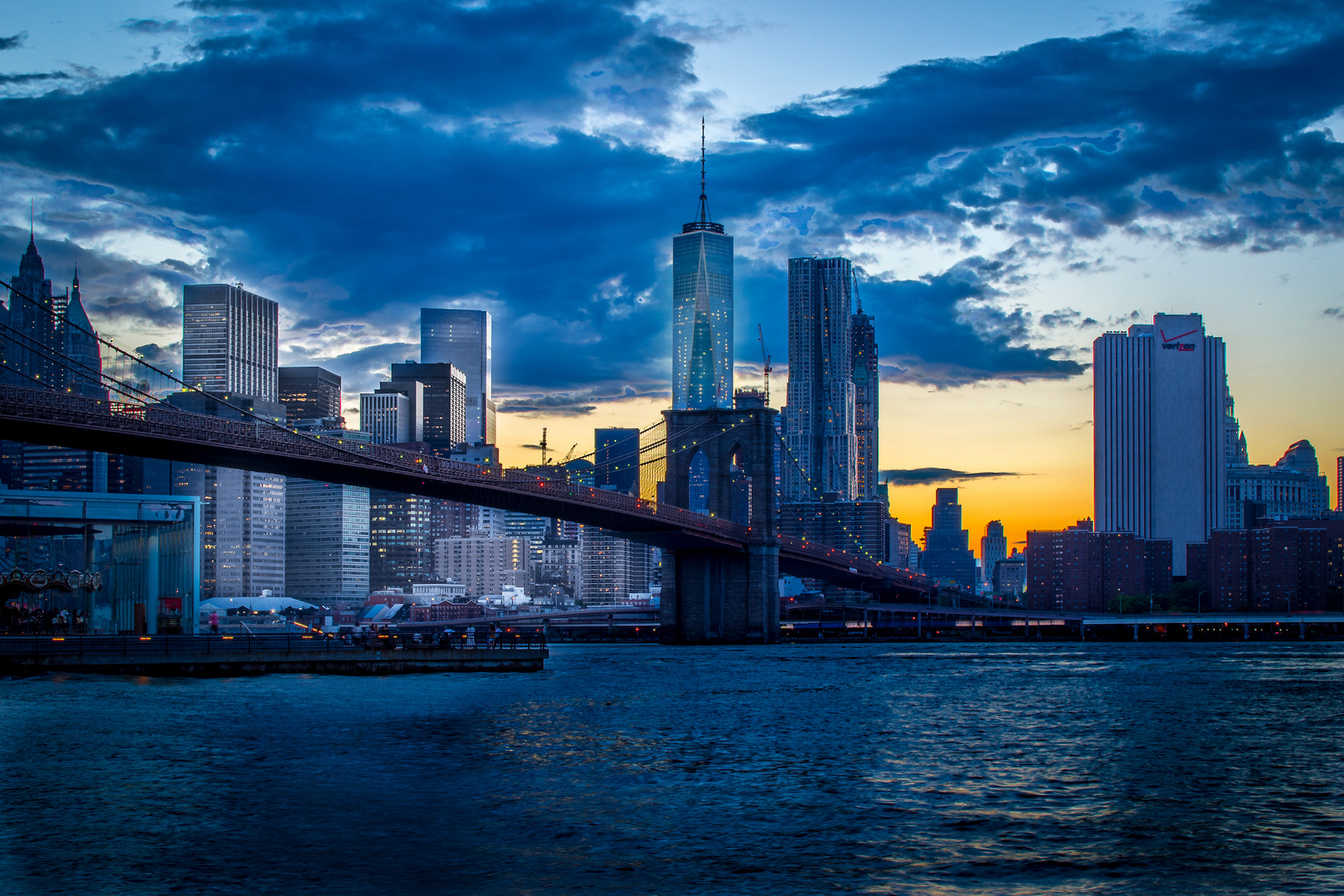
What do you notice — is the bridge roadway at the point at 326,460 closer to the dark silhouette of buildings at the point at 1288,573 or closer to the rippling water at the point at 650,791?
the rippling water at the point at 650,791

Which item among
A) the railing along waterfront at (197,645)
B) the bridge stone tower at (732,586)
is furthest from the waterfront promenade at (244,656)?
the bridge stone tower at (732,586)

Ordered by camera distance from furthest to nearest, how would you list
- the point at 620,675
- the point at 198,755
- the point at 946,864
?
the point at 620,675
the point at 198,755
the point at 946,864

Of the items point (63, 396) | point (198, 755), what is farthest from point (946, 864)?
point (63, 396)

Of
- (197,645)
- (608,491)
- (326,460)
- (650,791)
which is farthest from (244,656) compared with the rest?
(608,491)

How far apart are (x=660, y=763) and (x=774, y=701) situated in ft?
59.2

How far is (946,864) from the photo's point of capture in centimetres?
1847

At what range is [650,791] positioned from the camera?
2461cm

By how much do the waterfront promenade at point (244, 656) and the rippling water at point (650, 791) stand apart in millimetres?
867

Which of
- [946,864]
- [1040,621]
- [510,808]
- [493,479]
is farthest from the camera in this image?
[1040,621]

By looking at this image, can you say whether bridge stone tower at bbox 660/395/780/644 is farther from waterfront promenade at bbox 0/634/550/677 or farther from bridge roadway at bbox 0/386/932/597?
waterfront promenade at bbox 0/634/550/677

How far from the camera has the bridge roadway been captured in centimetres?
5131

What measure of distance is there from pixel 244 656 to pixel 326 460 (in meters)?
14.1

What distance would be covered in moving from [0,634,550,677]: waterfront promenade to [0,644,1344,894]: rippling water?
0.87 meters

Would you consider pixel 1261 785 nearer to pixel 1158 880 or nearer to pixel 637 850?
pixel 1158 880
